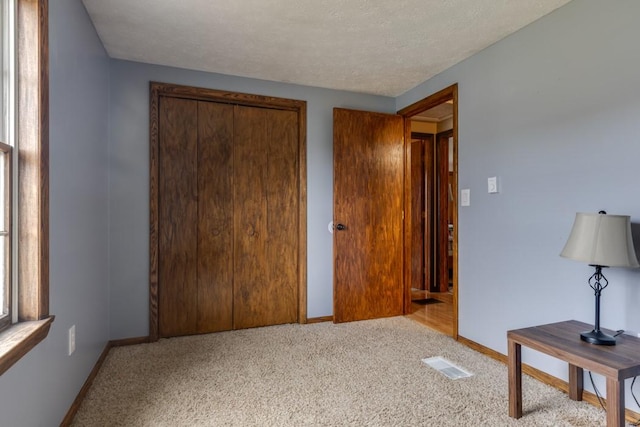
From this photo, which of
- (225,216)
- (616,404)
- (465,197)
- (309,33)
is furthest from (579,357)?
(225,216)

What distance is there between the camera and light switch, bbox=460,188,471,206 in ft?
9.08

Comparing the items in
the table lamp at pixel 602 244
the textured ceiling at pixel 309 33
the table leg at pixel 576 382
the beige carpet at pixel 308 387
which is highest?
the textured ceiling at pixel 309 33

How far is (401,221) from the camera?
3615 millimetres

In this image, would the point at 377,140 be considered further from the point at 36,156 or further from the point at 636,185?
the point at 36,156

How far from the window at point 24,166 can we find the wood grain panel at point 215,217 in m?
1.61

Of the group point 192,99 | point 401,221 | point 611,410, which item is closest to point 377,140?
point 401,221

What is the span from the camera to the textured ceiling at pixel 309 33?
6.84ft

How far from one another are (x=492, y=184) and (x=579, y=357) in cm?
131

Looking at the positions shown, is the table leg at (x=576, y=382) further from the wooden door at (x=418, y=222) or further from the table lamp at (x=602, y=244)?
the wooden door at (x=418, y=222)

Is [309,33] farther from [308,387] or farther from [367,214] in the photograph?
[308,387]

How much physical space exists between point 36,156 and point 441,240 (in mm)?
4465

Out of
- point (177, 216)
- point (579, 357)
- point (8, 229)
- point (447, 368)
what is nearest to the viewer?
point (8, 229)

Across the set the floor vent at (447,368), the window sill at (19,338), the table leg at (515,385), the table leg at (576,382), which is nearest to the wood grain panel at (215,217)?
the window sill at (19,338)

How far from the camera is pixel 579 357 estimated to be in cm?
152
